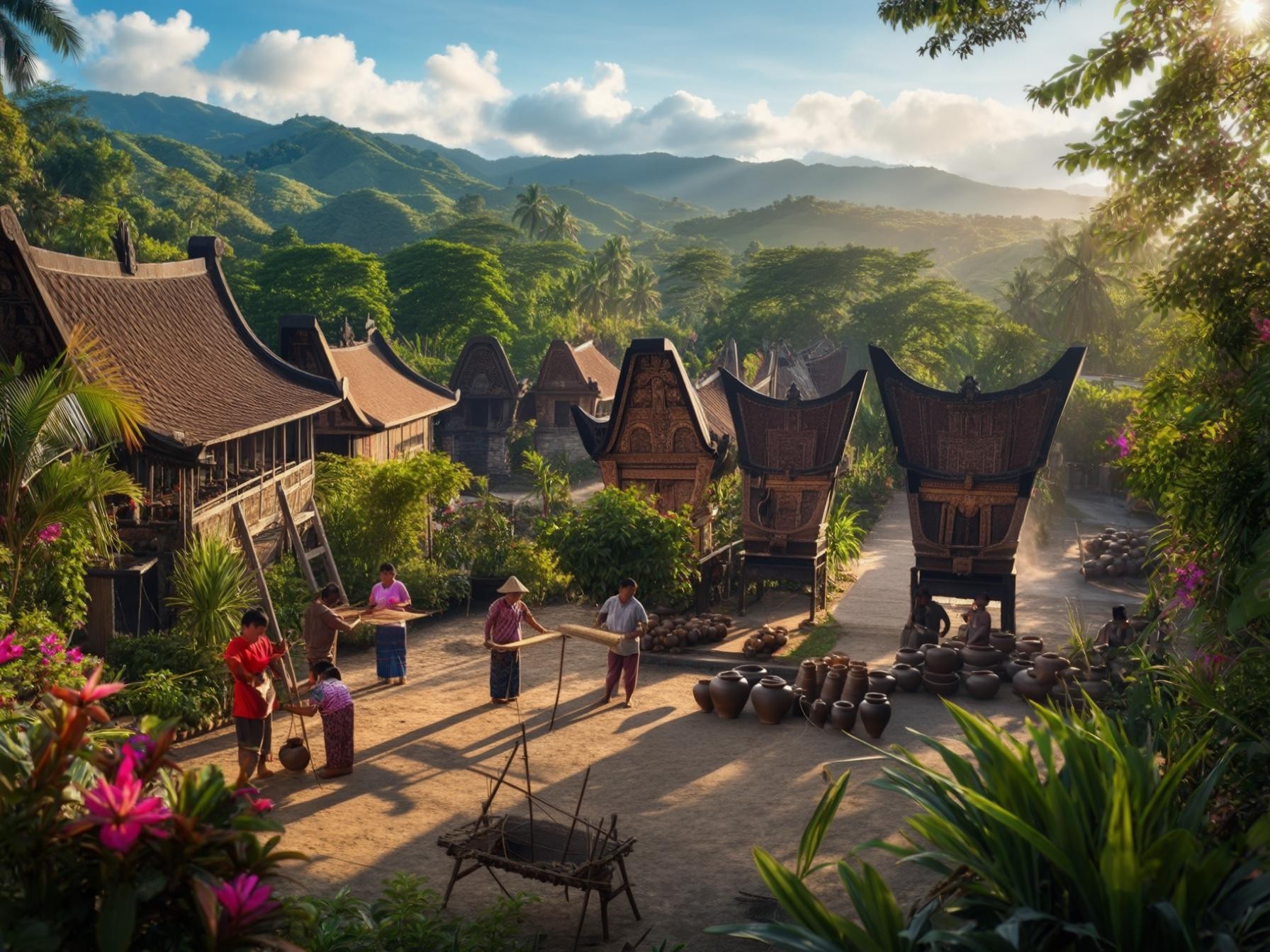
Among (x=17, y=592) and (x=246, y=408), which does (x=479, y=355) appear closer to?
(x=246, y=408)

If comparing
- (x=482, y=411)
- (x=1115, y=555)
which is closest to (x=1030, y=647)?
(x=1115, y=555)

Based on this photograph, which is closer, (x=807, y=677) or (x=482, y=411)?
(x=807, y=677)

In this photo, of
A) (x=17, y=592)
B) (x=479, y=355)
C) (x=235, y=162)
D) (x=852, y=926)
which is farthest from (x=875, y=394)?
(x=235, y=162)

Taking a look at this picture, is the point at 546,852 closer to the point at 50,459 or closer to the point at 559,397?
the point at 50,459

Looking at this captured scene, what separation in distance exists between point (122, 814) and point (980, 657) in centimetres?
1158

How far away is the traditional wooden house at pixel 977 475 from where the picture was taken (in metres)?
17.6

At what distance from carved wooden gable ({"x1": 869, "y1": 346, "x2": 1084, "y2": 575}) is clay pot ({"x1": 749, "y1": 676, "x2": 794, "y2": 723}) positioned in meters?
5.90

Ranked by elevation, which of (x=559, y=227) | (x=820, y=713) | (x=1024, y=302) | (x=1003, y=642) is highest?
(x=559, y=227)

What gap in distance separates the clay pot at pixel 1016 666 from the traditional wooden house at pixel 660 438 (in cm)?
685

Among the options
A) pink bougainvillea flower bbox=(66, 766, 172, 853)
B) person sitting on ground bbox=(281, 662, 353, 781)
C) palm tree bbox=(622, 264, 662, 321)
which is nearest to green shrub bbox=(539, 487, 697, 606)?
person sitting on ground bbox=(281, 662, 353, 781)

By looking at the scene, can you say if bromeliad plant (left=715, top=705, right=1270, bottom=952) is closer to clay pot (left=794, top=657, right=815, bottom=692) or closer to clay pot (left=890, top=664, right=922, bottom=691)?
clay pot (left=794, top=657, right=815, bottom=692)

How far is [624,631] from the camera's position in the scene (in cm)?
1280

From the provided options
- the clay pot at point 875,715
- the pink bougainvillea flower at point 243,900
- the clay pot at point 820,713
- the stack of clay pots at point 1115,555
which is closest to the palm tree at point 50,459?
the pink bougainvillea flower at point 243,900

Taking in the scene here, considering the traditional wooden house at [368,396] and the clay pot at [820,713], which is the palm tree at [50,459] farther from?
the traditional wooden house at [368,396]
